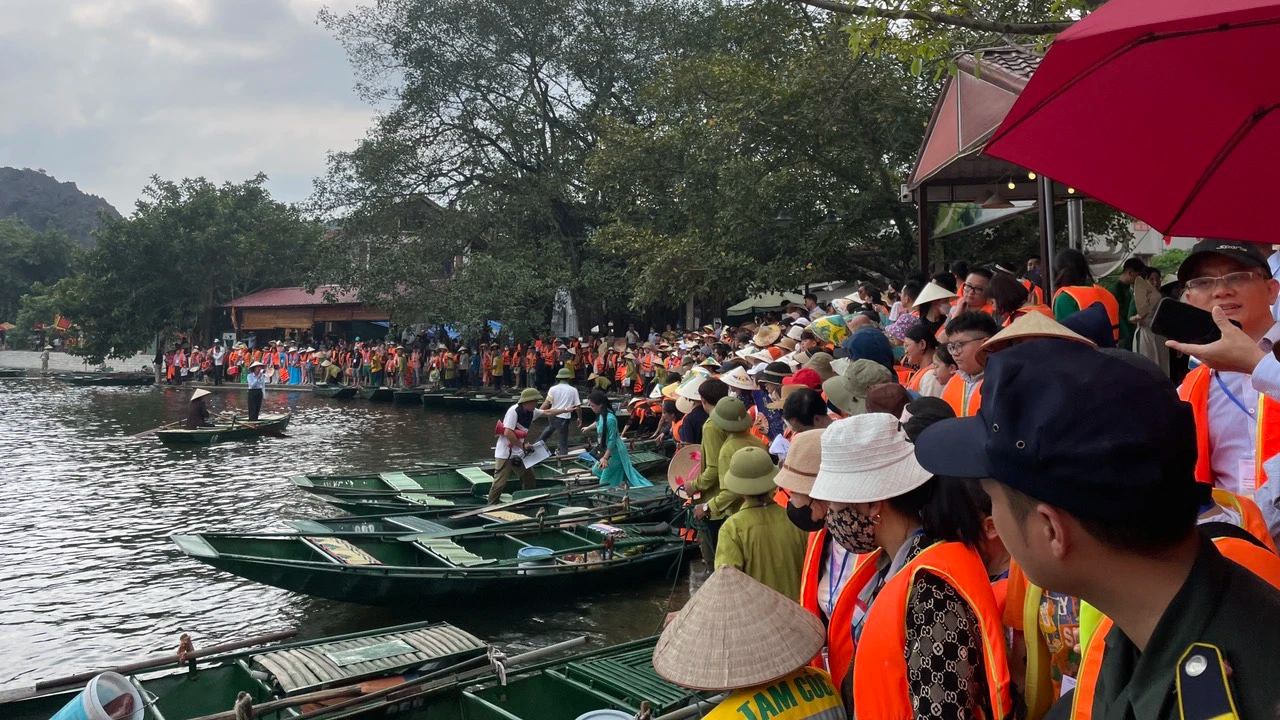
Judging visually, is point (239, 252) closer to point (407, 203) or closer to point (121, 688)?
point (407, 203)

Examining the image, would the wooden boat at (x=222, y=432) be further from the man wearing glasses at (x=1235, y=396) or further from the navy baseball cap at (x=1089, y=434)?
the navy baseball cap at (x=1089, y=434)

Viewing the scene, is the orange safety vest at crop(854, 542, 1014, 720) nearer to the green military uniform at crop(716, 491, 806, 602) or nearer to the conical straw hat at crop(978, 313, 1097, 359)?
the conical straw hat at crop(978, 313, 1097, 359)

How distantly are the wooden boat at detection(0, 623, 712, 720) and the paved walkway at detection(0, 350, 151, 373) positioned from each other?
45.3 meters

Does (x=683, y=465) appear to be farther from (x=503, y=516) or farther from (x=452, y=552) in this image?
(x=503, y=516)

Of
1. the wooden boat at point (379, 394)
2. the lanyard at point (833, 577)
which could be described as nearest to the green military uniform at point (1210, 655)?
the lanyard at point (833, 577)

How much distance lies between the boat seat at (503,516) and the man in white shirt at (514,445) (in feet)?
2.86

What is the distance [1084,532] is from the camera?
1.35m

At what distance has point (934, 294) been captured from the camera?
8.19 meters

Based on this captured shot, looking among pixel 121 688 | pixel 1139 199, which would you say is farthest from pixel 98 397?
pixel 1139 199

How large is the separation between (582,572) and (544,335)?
2241cm

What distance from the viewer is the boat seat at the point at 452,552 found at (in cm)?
944

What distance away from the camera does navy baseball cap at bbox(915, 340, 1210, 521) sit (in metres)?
1.27

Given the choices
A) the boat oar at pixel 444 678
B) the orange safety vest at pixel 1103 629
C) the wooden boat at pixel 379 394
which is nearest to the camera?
the orange safety vest at pixel 1103 629

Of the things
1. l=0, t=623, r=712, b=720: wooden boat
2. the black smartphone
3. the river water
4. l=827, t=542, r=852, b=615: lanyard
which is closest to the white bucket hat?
l=827, t=542, r=852, b=615: lanyard
